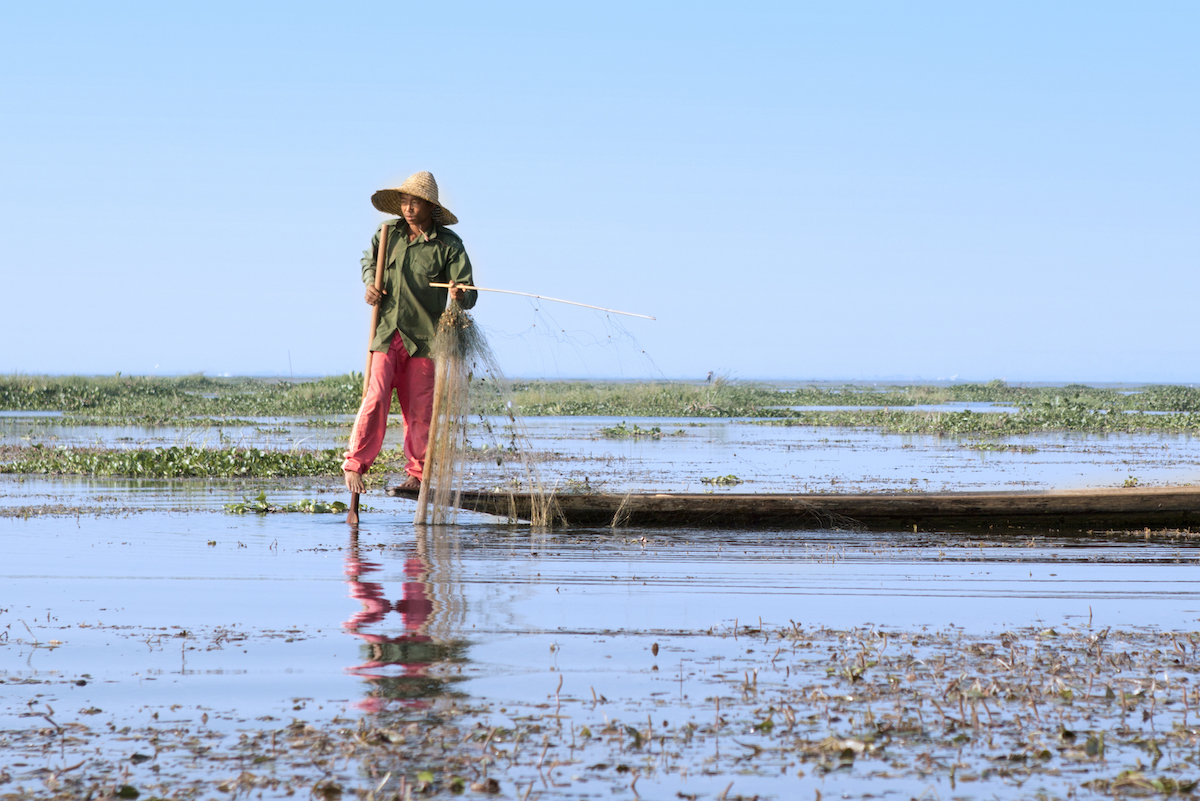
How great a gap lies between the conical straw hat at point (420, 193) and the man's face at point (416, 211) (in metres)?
0.04

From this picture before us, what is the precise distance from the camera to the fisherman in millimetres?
7651

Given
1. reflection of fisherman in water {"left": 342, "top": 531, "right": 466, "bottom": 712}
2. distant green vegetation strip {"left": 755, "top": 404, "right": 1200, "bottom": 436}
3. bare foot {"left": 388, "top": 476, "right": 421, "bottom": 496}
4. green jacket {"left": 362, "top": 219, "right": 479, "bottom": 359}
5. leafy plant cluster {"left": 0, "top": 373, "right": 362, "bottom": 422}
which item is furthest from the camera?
leafy plant cluster {"left": 0, "top": 373, "right": 362, "bottom": 422}

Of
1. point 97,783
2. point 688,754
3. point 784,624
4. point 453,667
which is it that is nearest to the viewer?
point 97,783

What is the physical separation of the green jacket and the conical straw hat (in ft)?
0.42

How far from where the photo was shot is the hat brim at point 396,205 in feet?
25.3

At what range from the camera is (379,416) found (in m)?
7.61

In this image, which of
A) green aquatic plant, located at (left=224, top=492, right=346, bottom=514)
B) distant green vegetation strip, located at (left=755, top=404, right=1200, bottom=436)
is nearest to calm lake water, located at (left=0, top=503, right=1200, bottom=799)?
green aquatic plant, located at (left=224, top=492, right=346, bottom=514)

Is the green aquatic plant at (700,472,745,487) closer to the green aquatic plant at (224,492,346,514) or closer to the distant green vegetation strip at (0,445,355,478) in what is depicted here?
the green aquatic plant at (224,492,346,514)

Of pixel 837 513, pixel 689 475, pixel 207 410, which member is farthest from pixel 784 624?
pixel 207 410

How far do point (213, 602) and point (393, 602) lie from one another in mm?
815

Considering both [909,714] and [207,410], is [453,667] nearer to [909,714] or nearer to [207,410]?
[909,714]

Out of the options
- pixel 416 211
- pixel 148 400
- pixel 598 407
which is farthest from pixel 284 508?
pixel 148 400

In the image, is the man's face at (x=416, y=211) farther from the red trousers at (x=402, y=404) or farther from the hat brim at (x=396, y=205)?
the red trousers at (x=402, y=404)

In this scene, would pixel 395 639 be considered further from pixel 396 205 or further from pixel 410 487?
pixel 396 205
